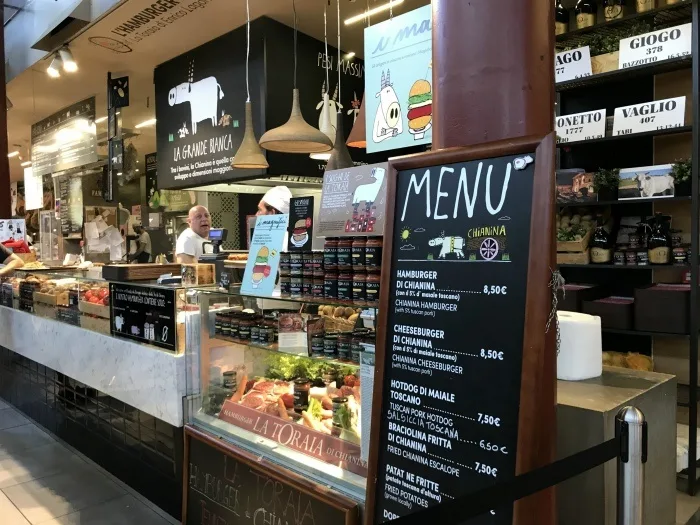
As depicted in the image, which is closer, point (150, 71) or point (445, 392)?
point (445, 392)

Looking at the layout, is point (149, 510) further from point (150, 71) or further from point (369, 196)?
point (150, 71)

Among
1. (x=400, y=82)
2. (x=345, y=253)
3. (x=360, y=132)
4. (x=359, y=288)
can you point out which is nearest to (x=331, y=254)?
(x=345, y=253)

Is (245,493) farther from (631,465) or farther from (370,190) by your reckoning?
(631,465)

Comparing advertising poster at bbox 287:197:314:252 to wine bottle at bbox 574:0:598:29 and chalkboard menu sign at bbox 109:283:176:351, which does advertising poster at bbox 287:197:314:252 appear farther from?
wine bottle at bbox 574:0:598:29

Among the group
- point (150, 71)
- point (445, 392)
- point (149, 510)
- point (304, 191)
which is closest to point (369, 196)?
point (445, 392)

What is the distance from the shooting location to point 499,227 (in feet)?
5.03

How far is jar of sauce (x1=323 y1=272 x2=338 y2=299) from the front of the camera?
2322 millimetres

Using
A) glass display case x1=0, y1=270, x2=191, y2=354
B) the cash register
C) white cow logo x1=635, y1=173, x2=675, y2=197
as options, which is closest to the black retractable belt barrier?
glass display case x1=0, y1=270, x2=191, y2=354

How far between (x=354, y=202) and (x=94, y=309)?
2.48m

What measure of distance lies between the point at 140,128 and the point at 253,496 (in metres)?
8.61

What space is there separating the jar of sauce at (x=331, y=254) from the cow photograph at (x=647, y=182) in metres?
2.34

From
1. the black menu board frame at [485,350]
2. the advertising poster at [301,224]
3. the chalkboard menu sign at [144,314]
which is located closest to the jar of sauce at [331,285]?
the advertising poster at [301,224]

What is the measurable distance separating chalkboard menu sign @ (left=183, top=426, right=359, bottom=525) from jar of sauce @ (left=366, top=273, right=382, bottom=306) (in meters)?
0.74

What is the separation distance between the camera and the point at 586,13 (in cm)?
387
